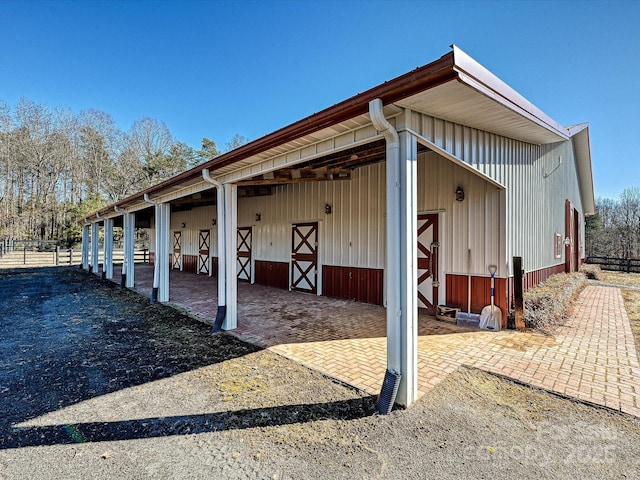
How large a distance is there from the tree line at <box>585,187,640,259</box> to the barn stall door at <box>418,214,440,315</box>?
960 inches

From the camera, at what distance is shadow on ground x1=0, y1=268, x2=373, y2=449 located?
7.96 ft

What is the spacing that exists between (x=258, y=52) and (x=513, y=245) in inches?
385

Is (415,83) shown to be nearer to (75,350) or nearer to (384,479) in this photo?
(384,479)

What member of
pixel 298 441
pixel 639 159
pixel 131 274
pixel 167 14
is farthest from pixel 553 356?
pixel 639 159

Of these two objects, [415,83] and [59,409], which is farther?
[59,409]

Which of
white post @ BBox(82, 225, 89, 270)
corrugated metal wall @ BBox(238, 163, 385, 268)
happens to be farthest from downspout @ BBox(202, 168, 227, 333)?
white post @ BBox(82, 225, 89, 270)

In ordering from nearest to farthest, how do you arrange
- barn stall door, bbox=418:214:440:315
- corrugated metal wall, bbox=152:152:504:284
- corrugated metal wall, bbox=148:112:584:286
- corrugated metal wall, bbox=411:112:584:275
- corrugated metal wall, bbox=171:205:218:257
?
corrugated metal wall, bbox=411:112:584:275
corrugated metal wall, bbox=148:112:584:286
corrugated metal wall, bbox=152:152:504:284
barn stall door, bbox=418:214:440:315
corrugated metal wall, bbox=171:205:218:257

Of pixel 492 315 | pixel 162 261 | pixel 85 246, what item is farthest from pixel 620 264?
pixel 85 246

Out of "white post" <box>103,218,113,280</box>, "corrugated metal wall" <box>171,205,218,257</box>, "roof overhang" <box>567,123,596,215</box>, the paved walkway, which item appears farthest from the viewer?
"corrugated metal wall" <box>171,205,218,257</box>

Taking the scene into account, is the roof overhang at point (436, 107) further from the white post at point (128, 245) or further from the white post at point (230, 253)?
the white post at point (128, 245)

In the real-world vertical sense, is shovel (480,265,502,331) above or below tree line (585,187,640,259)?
below

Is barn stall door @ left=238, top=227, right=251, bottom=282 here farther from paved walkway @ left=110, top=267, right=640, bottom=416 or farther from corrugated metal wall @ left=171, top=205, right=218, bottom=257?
paved walkway @ left=110, top=267, right=640, bottom=416

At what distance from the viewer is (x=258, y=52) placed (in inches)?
410

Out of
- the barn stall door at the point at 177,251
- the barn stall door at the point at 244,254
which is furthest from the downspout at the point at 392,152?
the barn stall door at the point at 177,251
